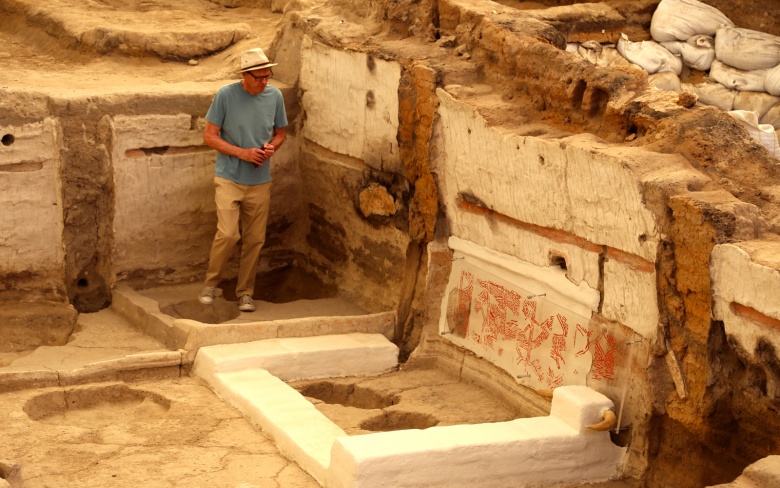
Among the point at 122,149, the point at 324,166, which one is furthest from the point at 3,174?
the point at 324,166

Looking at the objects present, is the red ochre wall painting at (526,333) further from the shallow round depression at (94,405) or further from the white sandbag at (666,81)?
the white sandbag at (666,81)

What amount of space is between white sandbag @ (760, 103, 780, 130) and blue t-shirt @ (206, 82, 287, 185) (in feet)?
10.1

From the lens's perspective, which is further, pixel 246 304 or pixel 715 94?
pixel 715 94

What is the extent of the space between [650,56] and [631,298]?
297cm

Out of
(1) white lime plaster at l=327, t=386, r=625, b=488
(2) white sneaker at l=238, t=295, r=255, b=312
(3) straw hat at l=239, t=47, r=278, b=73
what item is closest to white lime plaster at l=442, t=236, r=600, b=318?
(1) white lime plaster at l=327, t=386, r=625, b=488

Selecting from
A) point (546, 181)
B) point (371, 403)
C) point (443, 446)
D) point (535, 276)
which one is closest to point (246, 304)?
point (371, 403)

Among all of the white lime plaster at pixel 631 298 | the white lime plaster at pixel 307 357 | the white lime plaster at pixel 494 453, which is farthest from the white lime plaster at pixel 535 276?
the white lime plaster at pixel 307 357

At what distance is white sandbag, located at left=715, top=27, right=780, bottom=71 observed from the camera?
8203 millimetres

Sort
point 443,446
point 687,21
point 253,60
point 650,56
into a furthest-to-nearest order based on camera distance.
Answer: point 687,21, point 650,56, point 253,60, point 443,446

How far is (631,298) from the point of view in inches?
231

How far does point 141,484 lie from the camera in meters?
5.62

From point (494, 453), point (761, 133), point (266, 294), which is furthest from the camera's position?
point (266, 294)

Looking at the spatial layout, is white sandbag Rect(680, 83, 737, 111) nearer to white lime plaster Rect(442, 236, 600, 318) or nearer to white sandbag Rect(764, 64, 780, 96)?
white sandbag Rect(764, 64, 780, 96)

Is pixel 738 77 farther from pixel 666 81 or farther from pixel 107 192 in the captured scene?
pixel 107 192
